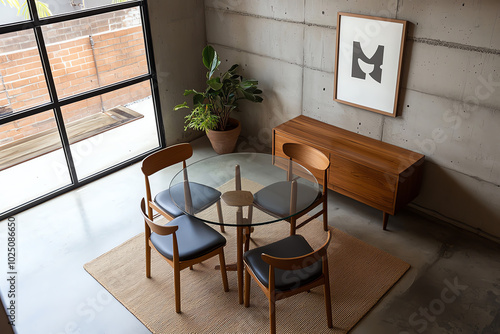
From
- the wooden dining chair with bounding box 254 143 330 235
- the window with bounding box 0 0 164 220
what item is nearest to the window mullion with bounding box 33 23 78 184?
the window with bounding box 0 0 164 220

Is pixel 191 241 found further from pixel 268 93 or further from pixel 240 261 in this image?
pixel 268 93

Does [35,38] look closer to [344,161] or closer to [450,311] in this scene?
[344,161]

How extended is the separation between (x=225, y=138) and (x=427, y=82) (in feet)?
8.31

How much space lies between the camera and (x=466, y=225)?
434cm

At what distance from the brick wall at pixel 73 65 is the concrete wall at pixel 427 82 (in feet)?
4.30

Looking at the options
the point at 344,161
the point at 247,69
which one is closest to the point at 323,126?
the point at 344,161

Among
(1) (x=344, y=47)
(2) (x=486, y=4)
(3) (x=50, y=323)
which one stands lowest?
(3) (x=50, y=323)

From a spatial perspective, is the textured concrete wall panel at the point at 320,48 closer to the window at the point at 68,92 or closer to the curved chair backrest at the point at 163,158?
the curved chair backrest at the point at 163,158

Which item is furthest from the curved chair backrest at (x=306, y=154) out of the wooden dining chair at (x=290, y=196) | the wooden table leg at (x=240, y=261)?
the wooden table leg at (x=240, y=261)

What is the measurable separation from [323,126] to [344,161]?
2.38 ft

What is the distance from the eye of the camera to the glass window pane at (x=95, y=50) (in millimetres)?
4770

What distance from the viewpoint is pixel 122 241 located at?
14.4ft

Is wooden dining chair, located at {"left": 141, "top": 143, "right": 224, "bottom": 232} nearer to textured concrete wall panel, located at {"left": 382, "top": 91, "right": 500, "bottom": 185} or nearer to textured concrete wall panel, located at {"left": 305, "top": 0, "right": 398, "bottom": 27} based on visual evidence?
textured concrete wall panel, located at {"left": 305, "top": 0, "right": 398, "bottom": 27}

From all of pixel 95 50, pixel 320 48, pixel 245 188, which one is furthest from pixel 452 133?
pixel 95 50
